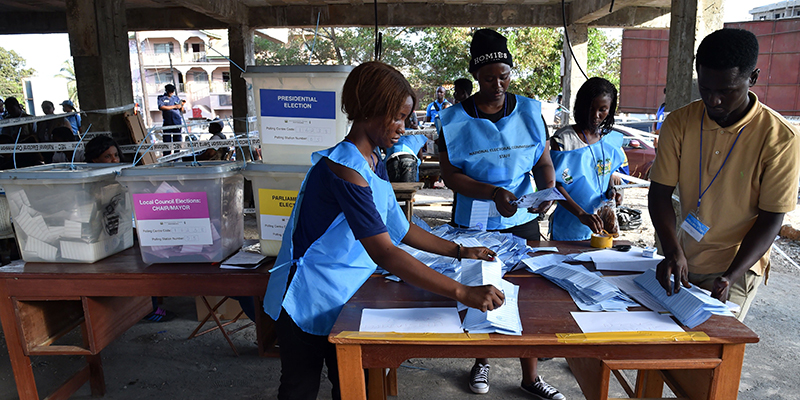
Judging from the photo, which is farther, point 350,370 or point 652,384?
point 652,384

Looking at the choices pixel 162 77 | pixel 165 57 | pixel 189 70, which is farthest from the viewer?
pixel 165 57

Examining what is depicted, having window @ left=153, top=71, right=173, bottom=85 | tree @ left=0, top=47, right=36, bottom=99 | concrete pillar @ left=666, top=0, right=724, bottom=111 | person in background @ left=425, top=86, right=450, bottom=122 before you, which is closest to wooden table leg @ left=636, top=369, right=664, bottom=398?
concrete pillar @ left=666, top=0, right=724, bottom=111

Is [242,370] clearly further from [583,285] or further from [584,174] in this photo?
[584,174]

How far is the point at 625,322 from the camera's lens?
57.6 inches

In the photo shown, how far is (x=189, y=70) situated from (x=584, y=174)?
37.9 metres

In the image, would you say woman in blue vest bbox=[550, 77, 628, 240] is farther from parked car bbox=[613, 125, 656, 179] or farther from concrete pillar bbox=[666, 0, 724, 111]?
parked car bbox=[613, 125, 656, 179]

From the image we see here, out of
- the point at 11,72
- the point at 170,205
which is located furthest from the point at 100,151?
the point at 11,72

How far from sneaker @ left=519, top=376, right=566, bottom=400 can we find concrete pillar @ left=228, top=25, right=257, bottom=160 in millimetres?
6326

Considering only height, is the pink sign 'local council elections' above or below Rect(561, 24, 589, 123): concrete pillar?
below

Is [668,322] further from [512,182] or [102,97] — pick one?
[102,97]

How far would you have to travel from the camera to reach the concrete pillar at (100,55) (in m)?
5.38

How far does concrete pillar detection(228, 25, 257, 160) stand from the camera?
26.8 ft

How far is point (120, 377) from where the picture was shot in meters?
2.87

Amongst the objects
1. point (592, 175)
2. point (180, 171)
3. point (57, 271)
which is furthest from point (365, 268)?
point (592, 175)
